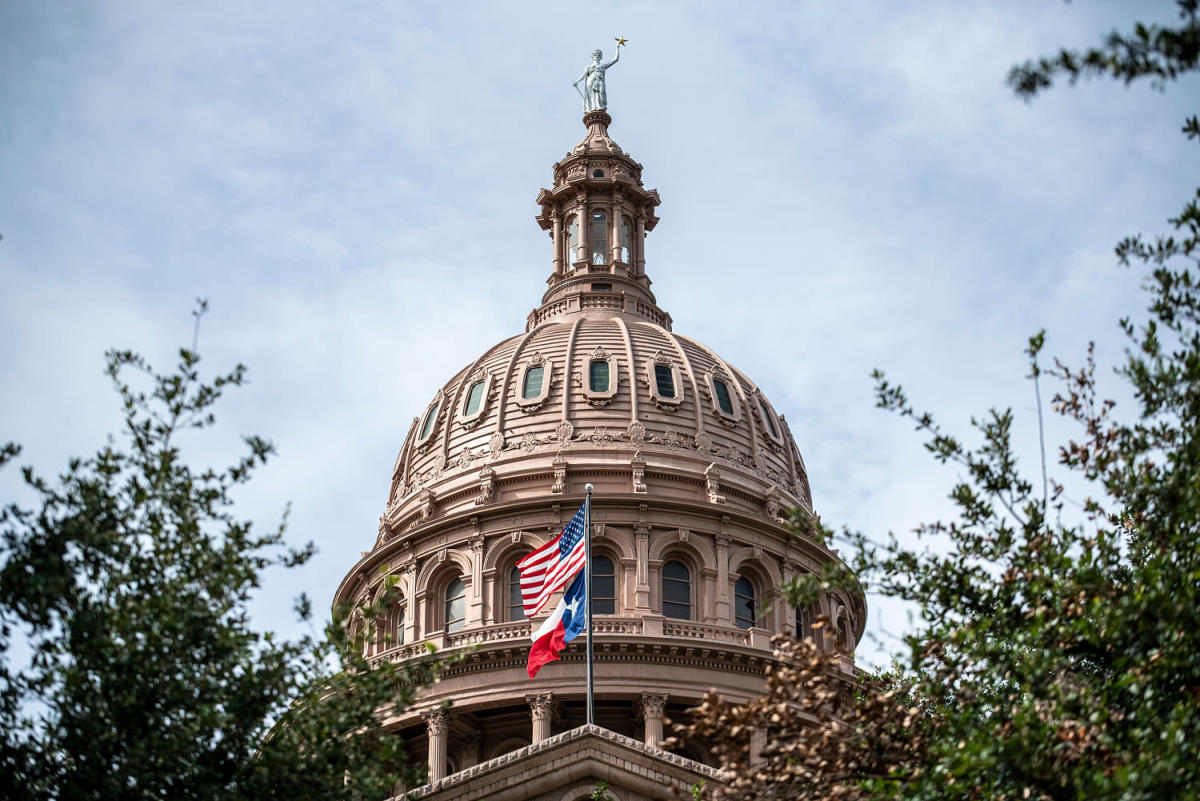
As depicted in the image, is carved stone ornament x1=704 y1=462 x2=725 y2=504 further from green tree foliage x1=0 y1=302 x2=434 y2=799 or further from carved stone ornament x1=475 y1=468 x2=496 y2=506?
green tree foliage x1=0 y1=302 x2=434 y2=799

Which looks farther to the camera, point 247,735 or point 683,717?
point 683,717

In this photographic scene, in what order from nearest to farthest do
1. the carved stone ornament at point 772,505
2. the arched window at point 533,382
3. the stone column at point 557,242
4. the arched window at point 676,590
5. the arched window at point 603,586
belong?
1. the arched window at point 603,586
2. the arched window at point 676,590
3. the carved stone ornament at point 772,505
4. the arched window at point 533,382
5. the stone column at point 557,242

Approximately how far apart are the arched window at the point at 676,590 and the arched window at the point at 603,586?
191 cm

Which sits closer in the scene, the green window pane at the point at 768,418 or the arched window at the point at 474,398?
the arched window at the point at 474,398

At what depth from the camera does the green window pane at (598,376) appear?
216ft

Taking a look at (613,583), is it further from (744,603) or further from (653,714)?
(653,714)

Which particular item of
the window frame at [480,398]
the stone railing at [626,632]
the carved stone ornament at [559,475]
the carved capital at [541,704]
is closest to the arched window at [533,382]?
the window frame at [480,398]

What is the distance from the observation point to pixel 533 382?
6681 centimetres

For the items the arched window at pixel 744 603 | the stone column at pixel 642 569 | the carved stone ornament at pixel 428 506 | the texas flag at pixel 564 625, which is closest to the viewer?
the texas flag at pixel 564 625

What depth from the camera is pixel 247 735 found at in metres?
24.0

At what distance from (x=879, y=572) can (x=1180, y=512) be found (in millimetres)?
4405

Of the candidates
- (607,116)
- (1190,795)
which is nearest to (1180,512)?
(1190,795)

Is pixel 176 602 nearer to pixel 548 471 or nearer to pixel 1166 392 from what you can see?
pixel 1166 392

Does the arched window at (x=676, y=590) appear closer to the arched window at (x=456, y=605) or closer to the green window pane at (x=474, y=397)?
the arched window at (x=456, y=605)
